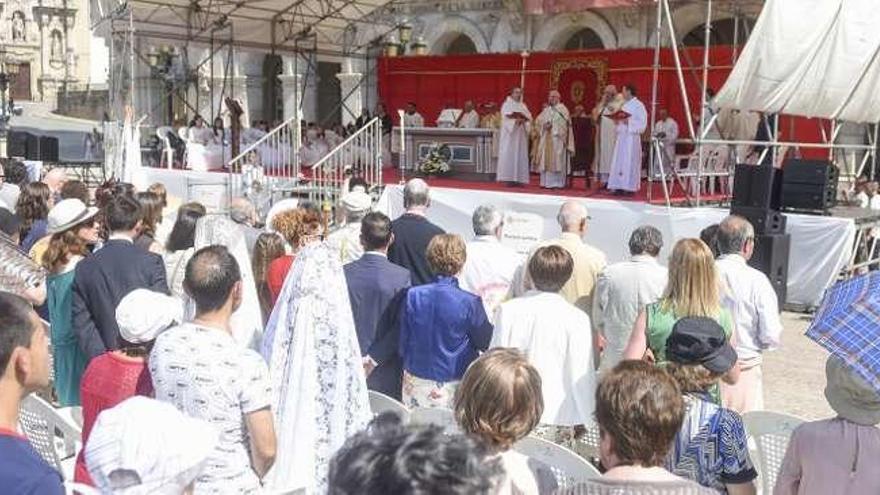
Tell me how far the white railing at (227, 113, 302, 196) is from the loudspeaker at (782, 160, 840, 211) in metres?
8.07

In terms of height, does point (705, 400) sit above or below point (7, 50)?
below

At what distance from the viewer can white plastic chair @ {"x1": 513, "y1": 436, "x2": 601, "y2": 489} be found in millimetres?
2934

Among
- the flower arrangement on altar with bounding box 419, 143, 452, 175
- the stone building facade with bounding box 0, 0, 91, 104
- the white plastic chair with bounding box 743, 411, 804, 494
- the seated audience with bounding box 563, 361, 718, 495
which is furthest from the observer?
the stone building facade with bounding box 0, 0, 91, 104

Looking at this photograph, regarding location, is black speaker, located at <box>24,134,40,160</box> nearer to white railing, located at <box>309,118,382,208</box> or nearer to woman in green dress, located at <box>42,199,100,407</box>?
white railing, located at <box>309,118,382,208</box>

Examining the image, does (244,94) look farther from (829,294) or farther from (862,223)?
(829,294)

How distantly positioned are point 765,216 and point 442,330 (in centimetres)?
582

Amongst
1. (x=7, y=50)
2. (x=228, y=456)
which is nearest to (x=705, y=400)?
(x=228, y=456)

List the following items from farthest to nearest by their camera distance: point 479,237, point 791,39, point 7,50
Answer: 1. point 7,50
2. point 791,39
3. point 479,237

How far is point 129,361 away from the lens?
3244 mm

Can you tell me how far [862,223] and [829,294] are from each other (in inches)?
326

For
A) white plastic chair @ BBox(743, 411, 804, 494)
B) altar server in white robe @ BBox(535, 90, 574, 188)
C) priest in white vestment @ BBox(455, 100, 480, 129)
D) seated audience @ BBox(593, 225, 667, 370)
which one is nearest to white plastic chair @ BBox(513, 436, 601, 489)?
white plastic chair @ BBox(743, 411, 804, 494)

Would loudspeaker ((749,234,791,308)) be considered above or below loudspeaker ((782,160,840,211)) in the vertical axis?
below

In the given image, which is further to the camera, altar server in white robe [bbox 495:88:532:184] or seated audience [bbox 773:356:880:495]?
altar server in white robe [bbox 495:88:532:184]

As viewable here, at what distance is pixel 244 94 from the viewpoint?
25625 mm
